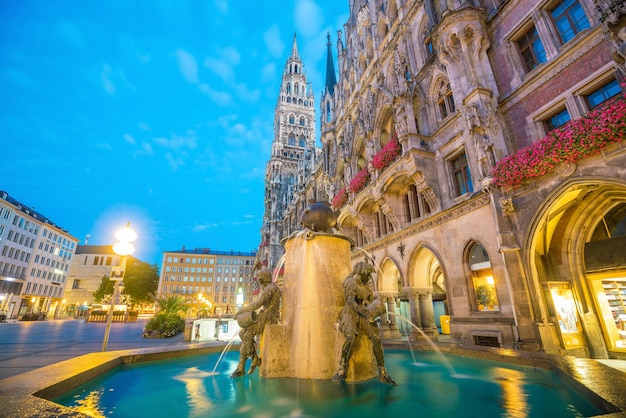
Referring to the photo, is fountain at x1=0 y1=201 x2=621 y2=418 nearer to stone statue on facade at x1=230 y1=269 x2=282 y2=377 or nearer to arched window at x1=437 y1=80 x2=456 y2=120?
stone statue on facade at x1=230 y1=269 x2=282 y2=377

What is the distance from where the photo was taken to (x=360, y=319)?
5.43 metres

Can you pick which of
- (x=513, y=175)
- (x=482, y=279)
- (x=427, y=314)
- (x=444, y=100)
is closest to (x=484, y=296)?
(x=482, y=279)

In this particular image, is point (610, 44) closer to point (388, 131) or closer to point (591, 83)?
point (591, 83)

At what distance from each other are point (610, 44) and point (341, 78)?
22.3m

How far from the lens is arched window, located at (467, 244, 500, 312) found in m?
11.9

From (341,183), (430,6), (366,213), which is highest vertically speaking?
(430,6)

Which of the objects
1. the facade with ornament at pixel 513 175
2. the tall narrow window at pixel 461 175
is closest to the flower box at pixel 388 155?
the facade with ornament at pixel 513 175

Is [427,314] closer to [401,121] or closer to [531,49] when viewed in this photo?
[401,121]

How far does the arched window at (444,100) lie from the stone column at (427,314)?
31.9ft

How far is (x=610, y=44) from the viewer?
8.75 m

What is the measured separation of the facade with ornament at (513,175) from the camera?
9.25 m

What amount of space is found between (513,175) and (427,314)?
27.0 ft

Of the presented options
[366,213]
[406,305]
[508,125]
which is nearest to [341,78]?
[366,213]

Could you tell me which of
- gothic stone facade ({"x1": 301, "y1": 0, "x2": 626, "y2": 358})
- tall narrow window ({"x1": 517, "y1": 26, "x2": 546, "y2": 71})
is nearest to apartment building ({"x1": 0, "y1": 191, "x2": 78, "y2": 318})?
gothic stone facade ({"x1": 301, "y1": 0, "x2": 626, "y2": 358})
